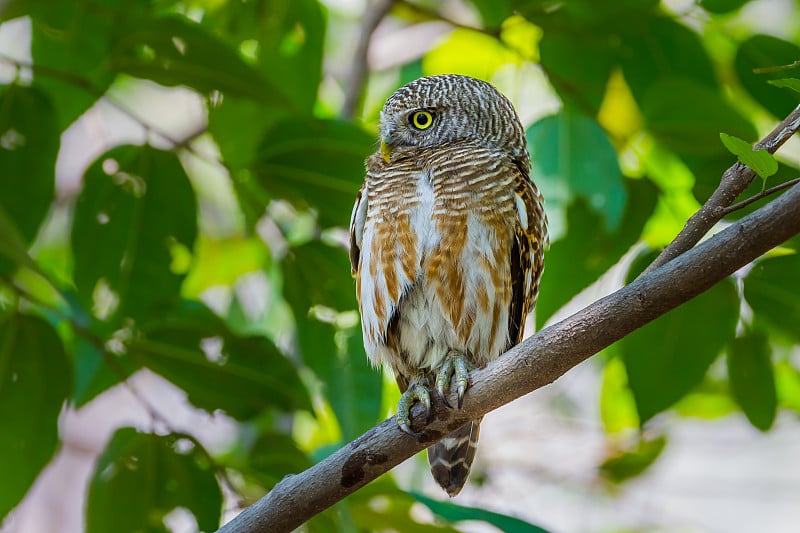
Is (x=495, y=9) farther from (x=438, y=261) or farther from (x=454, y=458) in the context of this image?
(x=454, y=458)

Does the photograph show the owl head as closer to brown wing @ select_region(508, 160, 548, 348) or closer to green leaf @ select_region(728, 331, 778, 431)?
brown wing @ select_region(508, 160, 548, 348)

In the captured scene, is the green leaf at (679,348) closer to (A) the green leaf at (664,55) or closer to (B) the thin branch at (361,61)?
(A) the green leaf at (664,55)

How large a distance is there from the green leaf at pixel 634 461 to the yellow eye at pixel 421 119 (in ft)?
5.79

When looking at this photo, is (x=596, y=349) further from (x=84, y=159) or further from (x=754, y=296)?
(x=84, y=159)

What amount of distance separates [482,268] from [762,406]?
1.02 m

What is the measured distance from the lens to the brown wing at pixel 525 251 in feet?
10.7

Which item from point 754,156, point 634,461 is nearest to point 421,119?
point 754,156

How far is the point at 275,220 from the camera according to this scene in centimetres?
369

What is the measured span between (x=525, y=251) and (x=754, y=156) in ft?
4.31

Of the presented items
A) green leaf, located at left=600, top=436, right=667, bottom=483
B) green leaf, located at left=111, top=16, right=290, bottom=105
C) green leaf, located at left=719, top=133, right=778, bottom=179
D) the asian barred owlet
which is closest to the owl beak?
the asian barred owlet

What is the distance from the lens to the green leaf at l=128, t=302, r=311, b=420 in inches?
136

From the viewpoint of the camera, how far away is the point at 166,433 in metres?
3.43

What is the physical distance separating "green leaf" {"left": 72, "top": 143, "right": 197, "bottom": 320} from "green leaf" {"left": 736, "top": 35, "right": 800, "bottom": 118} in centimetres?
189

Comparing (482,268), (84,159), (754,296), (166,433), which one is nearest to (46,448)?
(166,433)
